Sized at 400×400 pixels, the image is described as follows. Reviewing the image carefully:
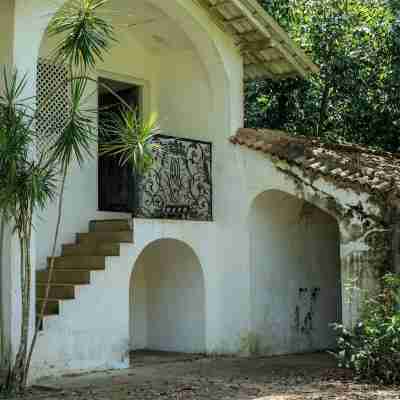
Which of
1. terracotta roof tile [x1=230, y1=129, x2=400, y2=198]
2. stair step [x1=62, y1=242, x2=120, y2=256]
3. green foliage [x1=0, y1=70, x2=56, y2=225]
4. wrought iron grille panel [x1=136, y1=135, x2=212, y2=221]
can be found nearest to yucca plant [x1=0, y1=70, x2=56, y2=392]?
green foliage [x1=0, y1=70, x2=56, y2=225]

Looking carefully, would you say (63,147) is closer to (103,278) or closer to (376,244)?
(103,278)

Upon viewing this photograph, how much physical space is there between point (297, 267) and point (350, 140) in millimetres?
5080

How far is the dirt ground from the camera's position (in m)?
8.85

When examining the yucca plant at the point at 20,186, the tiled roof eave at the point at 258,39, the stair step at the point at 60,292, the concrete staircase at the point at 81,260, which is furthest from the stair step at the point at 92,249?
the tiled roof eave at the point at 258,39

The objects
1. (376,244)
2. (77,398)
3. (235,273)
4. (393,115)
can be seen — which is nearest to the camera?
(77,398)

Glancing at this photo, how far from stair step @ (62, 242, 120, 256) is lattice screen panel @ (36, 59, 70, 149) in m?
1.59

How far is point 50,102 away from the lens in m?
12.1

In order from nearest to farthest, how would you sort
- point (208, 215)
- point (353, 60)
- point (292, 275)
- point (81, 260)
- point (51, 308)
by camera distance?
1. point (51, 308)
2. point (81, 260)
3. point (208, 215)
4. point (292, 275)
5. point (353, 60)

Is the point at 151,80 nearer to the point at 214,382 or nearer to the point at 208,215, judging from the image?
the point at 208,215

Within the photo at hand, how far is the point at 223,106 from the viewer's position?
42.4ft

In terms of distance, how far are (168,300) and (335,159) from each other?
12.2ft

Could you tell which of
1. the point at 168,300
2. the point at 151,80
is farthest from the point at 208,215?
the point at 151,80

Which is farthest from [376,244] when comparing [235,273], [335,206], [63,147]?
[63,147]

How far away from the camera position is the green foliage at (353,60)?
16.7 meters
